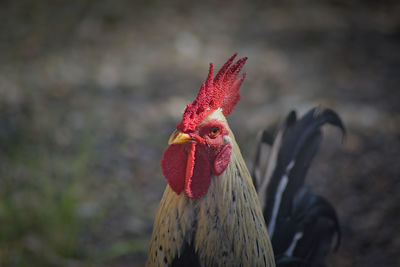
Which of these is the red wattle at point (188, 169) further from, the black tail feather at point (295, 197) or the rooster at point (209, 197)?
the black tail feather at point (295, 197)

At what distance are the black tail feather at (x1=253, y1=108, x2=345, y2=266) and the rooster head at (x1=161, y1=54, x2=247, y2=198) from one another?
2.36 feet

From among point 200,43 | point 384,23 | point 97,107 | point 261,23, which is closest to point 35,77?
point 97,107

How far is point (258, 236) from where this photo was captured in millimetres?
1676

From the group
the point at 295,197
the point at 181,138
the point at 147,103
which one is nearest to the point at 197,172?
the point at 181,138

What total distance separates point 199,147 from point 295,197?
988 millimetres

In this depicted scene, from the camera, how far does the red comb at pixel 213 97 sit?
5.14 ft

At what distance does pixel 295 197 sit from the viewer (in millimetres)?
2301

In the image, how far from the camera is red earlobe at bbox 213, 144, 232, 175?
156 centimetres

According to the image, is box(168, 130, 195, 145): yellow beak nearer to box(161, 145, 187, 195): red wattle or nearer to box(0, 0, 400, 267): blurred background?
box(161, 145, 187, 195): red wattle

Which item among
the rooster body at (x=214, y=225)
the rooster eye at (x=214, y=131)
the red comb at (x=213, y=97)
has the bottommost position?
the rooster body at (x=214, y=225)

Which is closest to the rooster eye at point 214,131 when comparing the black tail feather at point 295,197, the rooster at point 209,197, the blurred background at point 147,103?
the rooster at point 209,197

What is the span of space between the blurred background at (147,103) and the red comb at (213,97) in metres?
1.59

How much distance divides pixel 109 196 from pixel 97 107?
4.55 feet

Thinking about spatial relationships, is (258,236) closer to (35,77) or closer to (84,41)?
(35,77)
